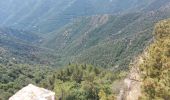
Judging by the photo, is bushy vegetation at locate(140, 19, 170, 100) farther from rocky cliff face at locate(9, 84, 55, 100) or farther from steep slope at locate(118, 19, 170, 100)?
rocky cliff face at locate(9, 84, 55, 100)

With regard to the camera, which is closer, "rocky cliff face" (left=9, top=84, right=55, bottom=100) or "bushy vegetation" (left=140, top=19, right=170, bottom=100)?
A: "bushy vegetation" (left=140, top=19, right=170, bottom=100)

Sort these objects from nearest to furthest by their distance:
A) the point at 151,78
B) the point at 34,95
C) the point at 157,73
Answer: the point at 151,78 → the point at 157,73 → the point at 34,95

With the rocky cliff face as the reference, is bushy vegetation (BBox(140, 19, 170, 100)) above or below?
above

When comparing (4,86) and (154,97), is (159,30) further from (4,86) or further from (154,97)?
(4,86)

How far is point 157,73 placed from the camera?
53.0 m

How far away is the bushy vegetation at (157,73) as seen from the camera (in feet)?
155

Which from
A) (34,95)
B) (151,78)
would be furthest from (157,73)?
(34,95)

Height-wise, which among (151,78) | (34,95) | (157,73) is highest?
(157,73)

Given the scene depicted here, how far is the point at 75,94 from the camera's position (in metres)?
105

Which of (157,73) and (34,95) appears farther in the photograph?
(34,95)

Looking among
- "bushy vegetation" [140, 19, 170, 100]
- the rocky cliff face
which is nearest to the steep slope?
"bushy vegetation" [140, 19, 170, 100]

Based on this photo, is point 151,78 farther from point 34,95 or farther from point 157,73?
point 34,95

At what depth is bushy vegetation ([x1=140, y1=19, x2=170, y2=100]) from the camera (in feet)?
155

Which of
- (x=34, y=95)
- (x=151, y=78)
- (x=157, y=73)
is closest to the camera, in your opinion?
(x=151, y=78)
